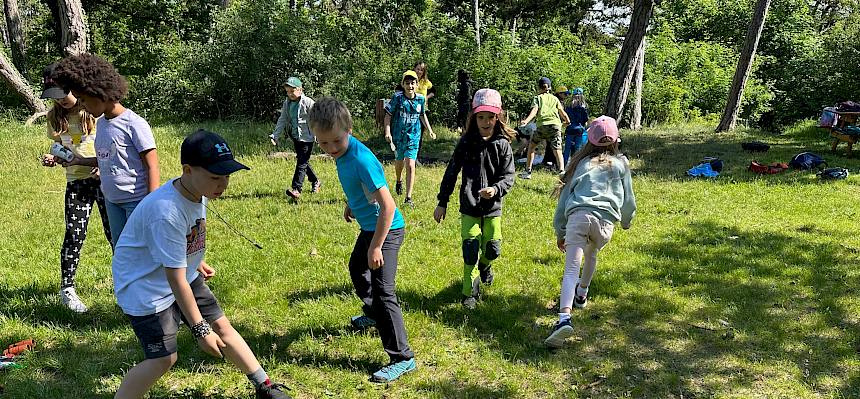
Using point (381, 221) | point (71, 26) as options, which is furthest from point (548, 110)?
point (71, 26)

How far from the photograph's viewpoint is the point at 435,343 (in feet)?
14.3

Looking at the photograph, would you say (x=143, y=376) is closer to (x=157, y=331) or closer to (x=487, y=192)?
(x=157, y=331)

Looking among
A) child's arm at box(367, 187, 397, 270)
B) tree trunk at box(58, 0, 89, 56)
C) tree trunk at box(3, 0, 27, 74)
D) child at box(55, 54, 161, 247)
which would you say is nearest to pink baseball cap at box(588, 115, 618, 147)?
child's arm at box(367, 187, 397, 270)

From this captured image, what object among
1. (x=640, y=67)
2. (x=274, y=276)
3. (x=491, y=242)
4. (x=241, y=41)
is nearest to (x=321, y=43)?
(x=241, y=41)

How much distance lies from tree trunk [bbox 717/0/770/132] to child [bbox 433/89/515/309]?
481 inches

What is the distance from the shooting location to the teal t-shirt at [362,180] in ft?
11.4

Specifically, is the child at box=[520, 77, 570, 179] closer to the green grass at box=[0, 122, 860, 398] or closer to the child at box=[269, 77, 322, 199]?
the green grass at box=[0, 122, 860, 398]

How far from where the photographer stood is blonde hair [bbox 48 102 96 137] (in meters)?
4.44

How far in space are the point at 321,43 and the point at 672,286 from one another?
13.2 metres

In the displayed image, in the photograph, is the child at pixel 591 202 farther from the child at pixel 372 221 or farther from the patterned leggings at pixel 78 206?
the patterned leggings at pixel 78 206

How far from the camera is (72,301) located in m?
4.82

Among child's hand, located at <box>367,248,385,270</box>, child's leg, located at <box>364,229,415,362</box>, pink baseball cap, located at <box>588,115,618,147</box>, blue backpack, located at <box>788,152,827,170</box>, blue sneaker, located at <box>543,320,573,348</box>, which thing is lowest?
blue sneaker, located at <box>543,320,573,348</box>

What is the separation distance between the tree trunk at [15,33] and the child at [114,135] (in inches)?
820

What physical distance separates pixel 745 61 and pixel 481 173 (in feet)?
41.0
